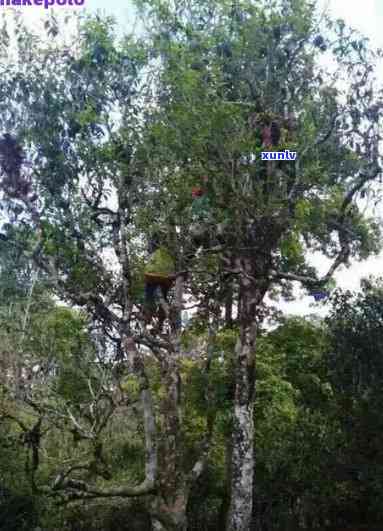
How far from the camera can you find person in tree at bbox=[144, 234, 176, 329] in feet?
31.8

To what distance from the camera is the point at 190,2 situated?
9938mm

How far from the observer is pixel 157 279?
995cm

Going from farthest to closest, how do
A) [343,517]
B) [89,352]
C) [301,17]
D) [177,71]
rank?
[343,517] → [89,352] → [301,17] → [177,71]

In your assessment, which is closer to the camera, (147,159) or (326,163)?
(147,159)

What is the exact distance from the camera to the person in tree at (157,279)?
9691 millimetres

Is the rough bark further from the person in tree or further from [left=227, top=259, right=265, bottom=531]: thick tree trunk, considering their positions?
the person in tree

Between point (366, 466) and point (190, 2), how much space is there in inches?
332

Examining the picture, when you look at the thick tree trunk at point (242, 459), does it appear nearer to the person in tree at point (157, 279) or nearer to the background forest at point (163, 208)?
the background forest at point (163, 208)

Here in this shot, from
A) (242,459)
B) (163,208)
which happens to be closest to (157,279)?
(163,208)

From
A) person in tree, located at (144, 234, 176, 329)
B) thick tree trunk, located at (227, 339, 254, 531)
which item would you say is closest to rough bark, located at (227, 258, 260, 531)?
thick tree trunk, located at (227, 339, 254, 531)

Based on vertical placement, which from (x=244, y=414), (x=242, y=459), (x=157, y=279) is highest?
(x=157, y=279)

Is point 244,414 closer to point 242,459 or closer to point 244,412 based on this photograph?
point 244,412

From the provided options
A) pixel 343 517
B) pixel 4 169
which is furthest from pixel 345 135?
pixel 343 517

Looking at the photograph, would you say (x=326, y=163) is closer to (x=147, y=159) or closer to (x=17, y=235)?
(x=147, y=159)
